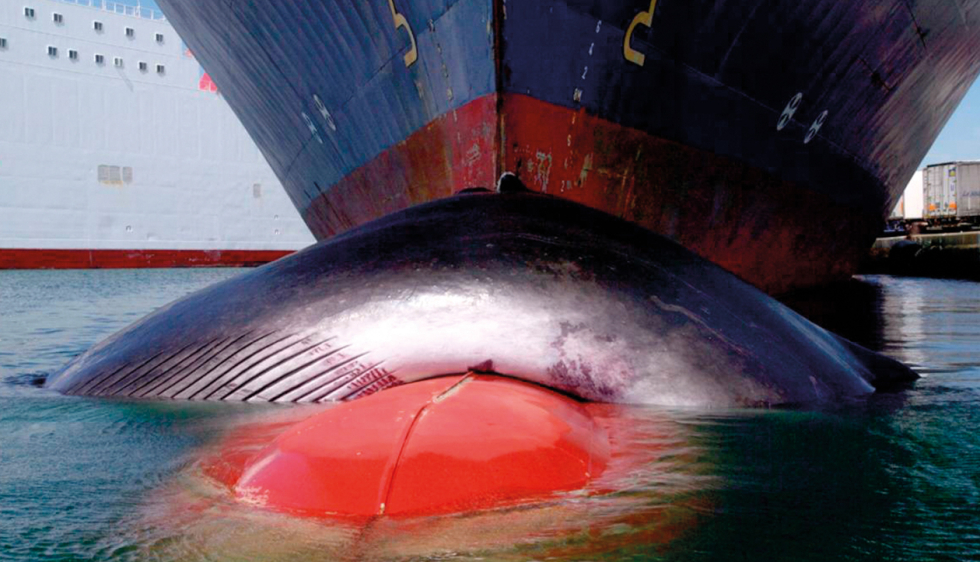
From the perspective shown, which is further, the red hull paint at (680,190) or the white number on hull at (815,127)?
the white number on hull at (815,127)

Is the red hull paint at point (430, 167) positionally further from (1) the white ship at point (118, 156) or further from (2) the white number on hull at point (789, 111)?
(1) the white ship at point (118, 156)

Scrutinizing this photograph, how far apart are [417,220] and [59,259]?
32.9 m

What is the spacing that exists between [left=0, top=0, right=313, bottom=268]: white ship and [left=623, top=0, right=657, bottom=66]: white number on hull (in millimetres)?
31701

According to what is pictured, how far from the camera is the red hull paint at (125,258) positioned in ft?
103

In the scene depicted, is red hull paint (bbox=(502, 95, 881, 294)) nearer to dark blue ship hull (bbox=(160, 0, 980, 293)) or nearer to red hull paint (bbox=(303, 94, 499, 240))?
dark blue ship hull (bbox=(160, 0, 980, 293))

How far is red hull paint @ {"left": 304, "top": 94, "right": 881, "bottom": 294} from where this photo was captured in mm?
5133

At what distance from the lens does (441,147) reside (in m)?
5.62

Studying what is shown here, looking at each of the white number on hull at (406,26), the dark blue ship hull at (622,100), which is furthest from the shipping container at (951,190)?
the white number on hull at (406,26)

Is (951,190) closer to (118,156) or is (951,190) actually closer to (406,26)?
(406,26)

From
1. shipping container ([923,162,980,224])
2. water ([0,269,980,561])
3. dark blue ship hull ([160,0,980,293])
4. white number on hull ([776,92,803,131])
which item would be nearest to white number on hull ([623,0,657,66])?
dark blue ship hull ([160,0,980,293])

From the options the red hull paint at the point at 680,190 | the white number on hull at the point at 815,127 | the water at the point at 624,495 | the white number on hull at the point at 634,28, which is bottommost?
the water at the point at 624,495

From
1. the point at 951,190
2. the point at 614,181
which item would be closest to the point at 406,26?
the point at 614,181

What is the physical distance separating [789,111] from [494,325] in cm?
491

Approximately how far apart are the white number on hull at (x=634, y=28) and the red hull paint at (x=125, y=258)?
2939 centimetres
